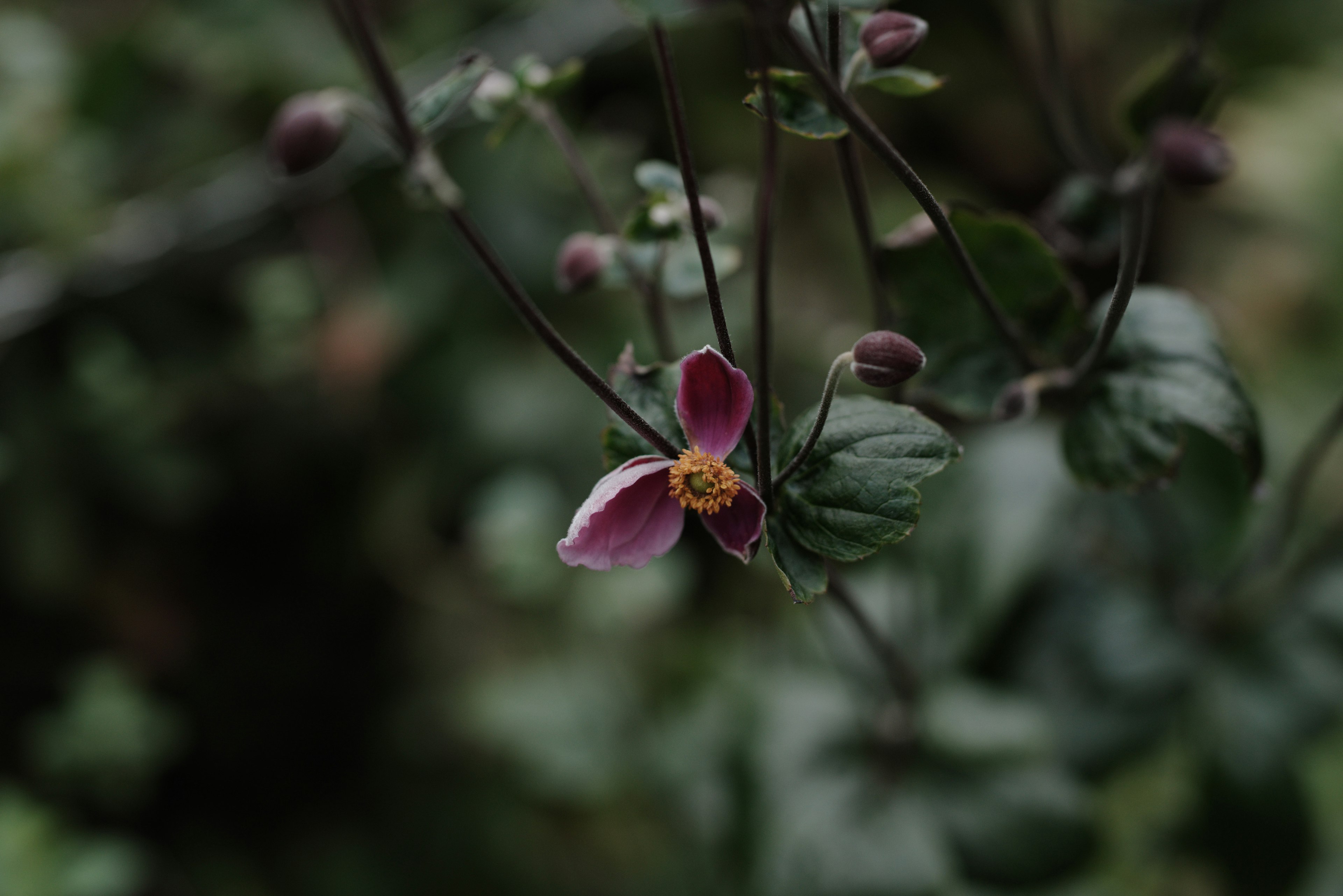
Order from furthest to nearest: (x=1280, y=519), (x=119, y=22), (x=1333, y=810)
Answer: (x=119, y=22) < (x=1333, y=810) < (x=1280, y=519)

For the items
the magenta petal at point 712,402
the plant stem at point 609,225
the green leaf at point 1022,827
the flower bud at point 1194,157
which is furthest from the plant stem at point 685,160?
the green leaf at point 1022,827

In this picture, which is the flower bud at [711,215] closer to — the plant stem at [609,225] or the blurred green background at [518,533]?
the plant stem at [609,225]

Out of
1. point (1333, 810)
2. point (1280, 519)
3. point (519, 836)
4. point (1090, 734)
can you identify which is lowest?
point (1333, 810)

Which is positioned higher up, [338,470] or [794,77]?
[794,77]

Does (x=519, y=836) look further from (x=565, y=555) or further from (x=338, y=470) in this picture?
(x=565, y=555)

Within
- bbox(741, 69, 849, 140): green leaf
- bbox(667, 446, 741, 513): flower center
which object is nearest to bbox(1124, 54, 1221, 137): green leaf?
bbox(741, 69, 849, 140): green leaf

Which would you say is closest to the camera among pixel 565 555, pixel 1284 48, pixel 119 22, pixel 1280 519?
pixel 565 555

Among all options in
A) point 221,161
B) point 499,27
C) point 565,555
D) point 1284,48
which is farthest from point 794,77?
point 1284,48
